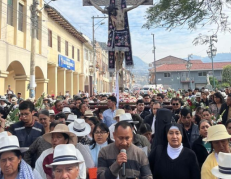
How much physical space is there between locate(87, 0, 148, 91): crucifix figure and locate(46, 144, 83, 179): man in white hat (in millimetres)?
6201

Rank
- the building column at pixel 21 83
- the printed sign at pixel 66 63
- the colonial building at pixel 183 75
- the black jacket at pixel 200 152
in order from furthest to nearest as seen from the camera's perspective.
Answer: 1. the colonial building at pixel 183 75
2. the printed sign at pixel 66 63
3. the building column at pixel 21 83
4. the black jacket at pixel 200 152

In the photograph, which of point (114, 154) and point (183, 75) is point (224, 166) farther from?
point (183, 75)

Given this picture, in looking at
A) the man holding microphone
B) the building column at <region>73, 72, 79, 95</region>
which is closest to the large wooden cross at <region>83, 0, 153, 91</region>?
the man holding microphone

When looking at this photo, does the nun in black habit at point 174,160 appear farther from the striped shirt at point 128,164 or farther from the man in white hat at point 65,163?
the man in white hat at point 65,163

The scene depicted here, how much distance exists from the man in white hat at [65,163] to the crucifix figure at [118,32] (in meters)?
6.20

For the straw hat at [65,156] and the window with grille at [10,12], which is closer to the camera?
the straw hat at [65,156]

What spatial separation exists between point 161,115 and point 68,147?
167 cm

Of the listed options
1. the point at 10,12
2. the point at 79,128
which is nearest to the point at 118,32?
the point at 79,128

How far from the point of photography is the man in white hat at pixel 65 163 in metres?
2.20

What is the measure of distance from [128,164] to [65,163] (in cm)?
73

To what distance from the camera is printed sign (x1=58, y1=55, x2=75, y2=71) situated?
2276 cm

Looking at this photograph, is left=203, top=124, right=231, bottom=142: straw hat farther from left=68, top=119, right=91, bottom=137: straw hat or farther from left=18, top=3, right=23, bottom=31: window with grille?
left=18, top=3, right=23, bottom=31: window with grille

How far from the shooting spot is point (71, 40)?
86.3ft

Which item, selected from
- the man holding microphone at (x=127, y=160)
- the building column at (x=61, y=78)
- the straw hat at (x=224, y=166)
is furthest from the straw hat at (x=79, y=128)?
the building column at (x=61, y=78)
